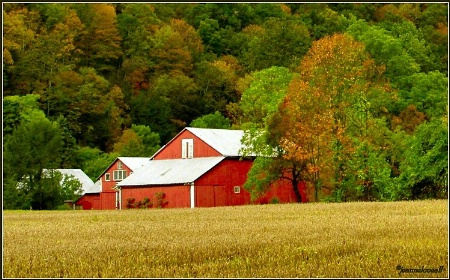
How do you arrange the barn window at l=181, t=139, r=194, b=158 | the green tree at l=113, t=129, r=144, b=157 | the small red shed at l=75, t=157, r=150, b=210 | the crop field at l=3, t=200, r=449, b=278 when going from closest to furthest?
→ the crop field at l=3, t=200, r=449, b=278 < the barn window at l=181, t=139, r=194, b=158 < the small red shed at l=75, t=157, r=150, b=210 < the green tree at l=113, t=129, r=144, b=157

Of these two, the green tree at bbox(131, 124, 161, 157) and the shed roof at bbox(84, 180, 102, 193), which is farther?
the green tree at bbox(131, 124, 161, 157)

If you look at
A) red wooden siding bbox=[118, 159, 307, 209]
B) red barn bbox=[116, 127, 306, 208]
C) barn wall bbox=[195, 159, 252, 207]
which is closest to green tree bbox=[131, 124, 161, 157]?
red barn bbox=[116, 127, 306, 208]

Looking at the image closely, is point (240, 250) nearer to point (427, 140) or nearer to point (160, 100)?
point (427, 140)

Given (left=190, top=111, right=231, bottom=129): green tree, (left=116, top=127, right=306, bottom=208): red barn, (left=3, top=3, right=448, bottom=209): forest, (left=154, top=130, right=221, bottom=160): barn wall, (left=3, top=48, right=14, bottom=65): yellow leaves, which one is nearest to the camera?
(left=3, top=3, right=448, bottom=209): forest

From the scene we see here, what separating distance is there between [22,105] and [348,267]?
98629 mm

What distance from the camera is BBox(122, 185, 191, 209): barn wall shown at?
75.7 m

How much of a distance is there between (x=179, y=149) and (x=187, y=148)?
106cm

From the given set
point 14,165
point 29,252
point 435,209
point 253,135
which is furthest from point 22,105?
point 29,252

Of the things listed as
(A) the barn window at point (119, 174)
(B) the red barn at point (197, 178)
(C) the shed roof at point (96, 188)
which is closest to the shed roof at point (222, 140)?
(B) the red barn at point (197, 178)

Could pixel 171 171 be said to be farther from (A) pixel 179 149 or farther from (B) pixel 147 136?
(B) pixel 147 136

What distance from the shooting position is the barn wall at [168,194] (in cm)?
7571

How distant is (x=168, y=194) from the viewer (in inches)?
3019

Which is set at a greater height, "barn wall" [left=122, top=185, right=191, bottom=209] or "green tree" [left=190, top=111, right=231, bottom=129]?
"green tree" [left=190, top=111, right=231, bottom=129]

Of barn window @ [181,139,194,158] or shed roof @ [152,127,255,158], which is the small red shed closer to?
barn window @ [181,139,194,158]
